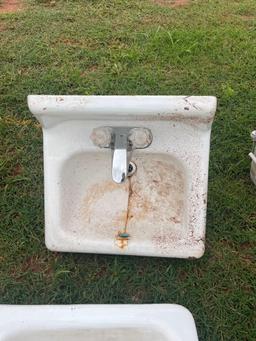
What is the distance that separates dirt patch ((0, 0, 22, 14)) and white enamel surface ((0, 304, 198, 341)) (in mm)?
3004

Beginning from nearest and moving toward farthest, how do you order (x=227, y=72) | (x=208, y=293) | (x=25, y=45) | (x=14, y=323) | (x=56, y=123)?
(x=14, y=323) → (x=56, y=123) → (x=208, y=293) → (x=227, y=72) → (x=25, y=45)

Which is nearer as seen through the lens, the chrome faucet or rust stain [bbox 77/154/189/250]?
the chrome faucet

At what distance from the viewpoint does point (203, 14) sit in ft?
12.6

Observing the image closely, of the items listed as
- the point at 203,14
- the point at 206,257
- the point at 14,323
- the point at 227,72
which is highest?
the point at 203,14

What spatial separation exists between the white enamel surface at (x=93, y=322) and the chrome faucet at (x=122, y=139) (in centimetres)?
45

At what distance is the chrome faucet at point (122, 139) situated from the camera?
5.70 ft

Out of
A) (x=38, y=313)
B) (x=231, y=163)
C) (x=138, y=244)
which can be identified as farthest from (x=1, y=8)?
(x=38, y=313)

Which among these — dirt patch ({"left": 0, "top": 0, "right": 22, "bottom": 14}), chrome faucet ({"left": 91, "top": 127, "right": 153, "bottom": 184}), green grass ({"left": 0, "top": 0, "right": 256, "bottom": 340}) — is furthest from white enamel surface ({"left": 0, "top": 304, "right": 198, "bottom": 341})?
dirt patch ({"left": 0, "top": 0, "right": 22, "bottom": 14})

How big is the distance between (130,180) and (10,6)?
2643 mm

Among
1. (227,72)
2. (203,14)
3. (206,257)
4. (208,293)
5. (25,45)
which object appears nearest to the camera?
(208,293)

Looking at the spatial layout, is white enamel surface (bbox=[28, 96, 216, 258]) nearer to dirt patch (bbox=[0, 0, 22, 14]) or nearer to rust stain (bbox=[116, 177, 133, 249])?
rust stain (bbox=[116, 177, 133, 249])

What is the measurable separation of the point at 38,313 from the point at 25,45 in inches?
92.2

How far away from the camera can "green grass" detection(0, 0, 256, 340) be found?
193 cm

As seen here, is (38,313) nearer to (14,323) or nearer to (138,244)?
(14,323)
